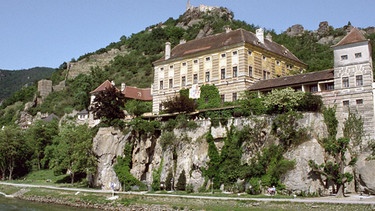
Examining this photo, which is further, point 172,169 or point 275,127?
point 172,169

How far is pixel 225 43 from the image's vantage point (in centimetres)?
5566

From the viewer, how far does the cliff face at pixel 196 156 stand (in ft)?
125

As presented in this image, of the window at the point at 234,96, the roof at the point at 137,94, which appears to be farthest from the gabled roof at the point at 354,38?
the roof at the point at 137,94

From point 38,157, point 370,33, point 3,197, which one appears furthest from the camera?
point 370,33

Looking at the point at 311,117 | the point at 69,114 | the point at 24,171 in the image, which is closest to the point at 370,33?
the point at 311,117

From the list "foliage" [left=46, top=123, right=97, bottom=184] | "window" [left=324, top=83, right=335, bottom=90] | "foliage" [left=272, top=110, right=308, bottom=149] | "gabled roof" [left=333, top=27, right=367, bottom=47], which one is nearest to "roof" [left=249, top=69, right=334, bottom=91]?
"window" [left=324, top=83, right=335, bottom=90]

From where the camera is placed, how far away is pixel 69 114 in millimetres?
105375

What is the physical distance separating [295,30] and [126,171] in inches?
3310

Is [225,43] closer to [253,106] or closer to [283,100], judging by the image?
[253,106]

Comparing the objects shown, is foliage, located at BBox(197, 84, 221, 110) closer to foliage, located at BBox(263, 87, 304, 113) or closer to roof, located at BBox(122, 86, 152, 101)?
foliage, located at BBox(263, 87, 304, 113)

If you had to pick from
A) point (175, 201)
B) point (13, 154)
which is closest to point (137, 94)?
point (13, 154)

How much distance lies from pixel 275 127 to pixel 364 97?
31.0 ft

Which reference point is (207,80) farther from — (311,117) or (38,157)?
(38,157)

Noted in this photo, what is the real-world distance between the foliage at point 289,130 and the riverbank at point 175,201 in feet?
24.0
